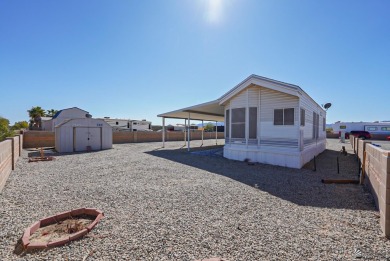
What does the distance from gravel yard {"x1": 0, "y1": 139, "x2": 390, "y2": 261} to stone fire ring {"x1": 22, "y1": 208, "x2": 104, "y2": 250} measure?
0.10 meters

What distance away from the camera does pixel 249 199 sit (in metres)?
5.02

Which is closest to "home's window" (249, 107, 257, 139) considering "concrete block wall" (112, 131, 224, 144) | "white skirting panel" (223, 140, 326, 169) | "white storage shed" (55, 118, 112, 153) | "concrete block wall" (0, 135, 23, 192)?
"white skirting panel" (223, 140, 326, 169)

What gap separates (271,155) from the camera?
9.84m

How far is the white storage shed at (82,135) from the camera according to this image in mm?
15023

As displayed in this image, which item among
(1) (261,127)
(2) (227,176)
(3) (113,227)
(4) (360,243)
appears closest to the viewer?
(4) (360,243)

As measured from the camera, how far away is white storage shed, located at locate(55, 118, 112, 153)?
15023 millimetres

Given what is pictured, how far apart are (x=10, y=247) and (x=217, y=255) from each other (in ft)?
9.44

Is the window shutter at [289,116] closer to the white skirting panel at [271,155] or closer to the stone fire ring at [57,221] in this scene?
the white skirting panel at [271,155]

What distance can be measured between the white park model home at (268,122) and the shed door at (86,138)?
35.0ft

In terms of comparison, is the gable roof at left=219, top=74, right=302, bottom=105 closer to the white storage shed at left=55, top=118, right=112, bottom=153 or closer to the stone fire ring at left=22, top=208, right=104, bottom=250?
the stone fire ring at left=22, top=208, right=104, bottom=250

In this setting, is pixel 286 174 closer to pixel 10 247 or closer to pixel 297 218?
pixel 297 218

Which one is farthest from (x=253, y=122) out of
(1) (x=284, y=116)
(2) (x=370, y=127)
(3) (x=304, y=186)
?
(2) (x=370, y=127)

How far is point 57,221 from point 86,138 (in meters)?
13.7

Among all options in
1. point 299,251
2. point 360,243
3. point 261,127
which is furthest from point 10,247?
point 261,127
